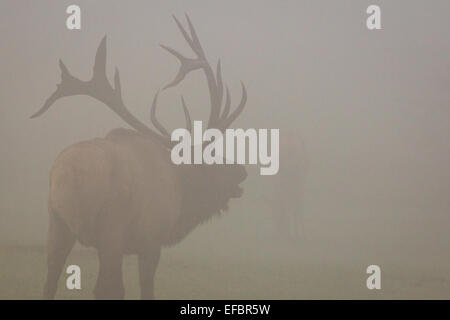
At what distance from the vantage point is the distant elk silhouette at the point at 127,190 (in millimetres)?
3262

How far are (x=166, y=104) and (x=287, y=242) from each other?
1119 mm

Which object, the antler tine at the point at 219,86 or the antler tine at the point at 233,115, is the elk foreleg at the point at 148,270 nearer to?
the antler tine at the point at 233,115

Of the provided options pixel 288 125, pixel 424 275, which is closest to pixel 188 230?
pixel 288 125

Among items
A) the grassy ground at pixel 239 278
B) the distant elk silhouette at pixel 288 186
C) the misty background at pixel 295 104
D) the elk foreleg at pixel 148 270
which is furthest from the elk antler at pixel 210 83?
the grassy ground at pixel 239 278

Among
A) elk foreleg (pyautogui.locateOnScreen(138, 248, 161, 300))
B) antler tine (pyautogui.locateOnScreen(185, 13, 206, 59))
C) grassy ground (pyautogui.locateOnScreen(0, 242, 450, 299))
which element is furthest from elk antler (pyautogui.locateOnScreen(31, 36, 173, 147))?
grassy ground (pyautogui.locateOnScreen(0, 242, 450, 299))

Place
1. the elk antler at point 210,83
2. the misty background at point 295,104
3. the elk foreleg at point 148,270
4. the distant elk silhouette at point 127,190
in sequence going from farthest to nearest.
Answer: the misty background at point 295,104 → the elk antler at point 210,83 → the elk foreleg at point 148,270 → the distant elk silhouette at point 127,190

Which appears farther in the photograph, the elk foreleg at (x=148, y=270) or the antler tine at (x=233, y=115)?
the antler tine at (x=233, y=115)

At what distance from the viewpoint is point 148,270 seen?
11.5 ft

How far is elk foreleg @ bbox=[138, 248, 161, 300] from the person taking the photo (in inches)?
137

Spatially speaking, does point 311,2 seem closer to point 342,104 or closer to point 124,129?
point 342,104

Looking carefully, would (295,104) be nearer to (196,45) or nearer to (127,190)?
(196,45)

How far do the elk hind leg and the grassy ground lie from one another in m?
0.25

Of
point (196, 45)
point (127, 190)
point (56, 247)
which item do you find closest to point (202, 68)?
point (196, 45)

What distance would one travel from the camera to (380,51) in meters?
4.12
